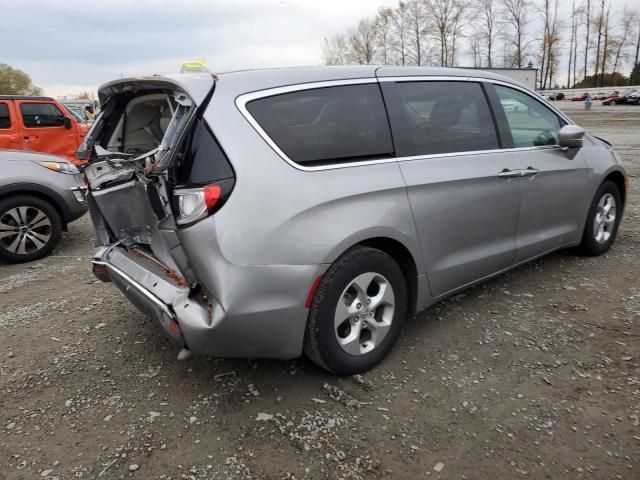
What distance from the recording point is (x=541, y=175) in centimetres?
375

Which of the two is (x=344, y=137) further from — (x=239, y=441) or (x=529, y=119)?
(x=529, y=119)

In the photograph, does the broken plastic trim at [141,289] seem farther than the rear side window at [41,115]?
No

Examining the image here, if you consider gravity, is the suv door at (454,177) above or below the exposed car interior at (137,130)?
below

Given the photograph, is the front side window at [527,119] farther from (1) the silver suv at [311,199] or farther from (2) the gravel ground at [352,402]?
(2) the gravel ground at [352,402]

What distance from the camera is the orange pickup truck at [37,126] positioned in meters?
10.2

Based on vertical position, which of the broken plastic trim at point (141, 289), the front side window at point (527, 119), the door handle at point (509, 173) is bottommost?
the broken plastic trim at point (141, 289)

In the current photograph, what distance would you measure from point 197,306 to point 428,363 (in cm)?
145

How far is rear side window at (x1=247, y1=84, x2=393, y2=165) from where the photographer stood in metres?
2.49

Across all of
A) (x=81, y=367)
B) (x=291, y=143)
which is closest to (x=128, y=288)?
(x=81, y=367)

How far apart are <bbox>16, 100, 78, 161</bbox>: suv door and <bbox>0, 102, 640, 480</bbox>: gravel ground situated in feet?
25.9

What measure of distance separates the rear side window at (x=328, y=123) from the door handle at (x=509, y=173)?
1.00m

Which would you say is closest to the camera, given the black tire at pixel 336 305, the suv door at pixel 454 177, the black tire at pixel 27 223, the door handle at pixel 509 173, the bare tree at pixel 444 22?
the black tire at pixel 336 305

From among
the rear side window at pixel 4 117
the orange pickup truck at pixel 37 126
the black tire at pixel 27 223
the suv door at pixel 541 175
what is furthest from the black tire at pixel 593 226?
the rear side window at pixel 4 117

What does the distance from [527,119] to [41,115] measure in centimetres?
1018
